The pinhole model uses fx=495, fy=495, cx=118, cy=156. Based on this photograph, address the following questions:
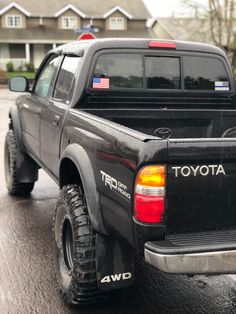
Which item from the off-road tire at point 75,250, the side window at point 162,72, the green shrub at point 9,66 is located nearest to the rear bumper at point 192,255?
the off-road tire at point 75,250

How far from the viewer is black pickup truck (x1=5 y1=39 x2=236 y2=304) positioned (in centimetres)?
271

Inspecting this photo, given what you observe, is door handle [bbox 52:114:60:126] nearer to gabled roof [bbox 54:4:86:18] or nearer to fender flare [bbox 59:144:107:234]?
fender flare [bbox 59:144:107:234]

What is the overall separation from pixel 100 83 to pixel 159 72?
609 mm

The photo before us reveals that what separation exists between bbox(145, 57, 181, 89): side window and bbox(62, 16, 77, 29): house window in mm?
42947

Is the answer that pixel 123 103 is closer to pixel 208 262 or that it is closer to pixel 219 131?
pixel 219 131

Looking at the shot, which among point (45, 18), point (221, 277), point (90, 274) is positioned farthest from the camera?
point (45, 18)

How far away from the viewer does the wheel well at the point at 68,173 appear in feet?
12.9

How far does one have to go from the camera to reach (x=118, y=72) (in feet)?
Result: 14.8

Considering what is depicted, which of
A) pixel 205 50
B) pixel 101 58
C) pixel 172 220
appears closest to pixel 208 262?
pixel 172 220

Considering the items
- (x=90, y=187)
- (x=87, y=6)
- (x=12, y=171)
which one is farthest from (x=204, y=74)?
(x=87, y=6)

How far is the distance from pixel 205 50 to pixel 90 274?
2580 millimetres

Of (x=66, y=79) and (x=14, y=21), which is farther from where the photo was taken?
(x=14, y=21)

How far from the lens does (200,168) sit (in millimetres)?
2730

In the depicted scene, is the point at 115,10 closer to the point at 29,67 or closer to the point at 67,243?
the point at 29,67
